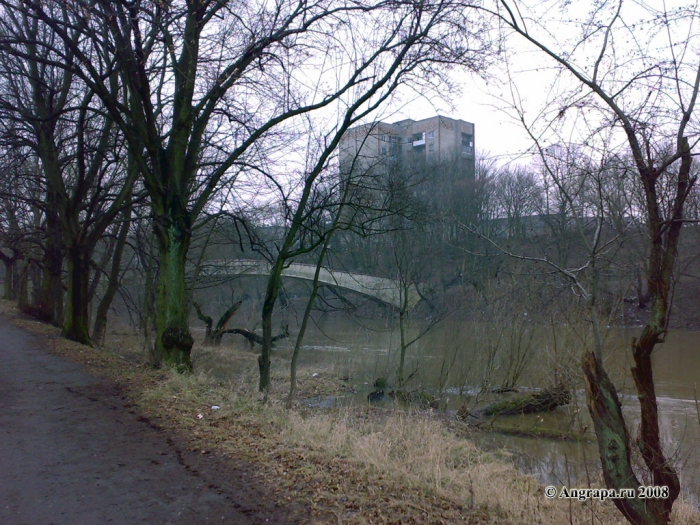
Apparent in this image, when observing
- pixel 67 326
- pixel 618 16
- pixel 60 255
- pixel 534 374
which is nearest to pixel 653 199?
pixel 618 16

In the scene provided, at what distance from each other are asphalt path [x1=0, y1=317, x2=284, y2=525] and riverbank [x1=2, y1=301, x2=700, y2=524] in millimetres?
176

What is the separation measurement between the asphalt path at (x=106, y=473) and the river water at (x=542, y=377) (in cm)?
519

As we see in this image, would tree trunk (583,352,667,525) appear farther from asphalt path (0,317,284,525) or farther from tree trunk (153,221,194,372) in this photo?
tree trunk (153,221,194,372)

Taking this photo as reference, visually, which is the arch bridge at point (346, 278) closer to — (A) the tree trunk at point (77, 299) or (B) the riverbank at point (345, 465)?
(A) the tree trunk at point (77, 299)

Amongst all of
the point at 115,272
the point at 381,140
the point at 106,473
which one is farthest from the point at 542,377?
the point at 115,272

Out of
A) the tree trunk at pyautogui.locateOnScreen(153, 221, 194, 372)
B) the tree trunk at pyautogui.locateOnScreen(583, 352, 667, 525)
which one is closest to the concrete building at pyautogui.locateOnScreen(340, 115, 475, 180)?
the tree trunk at pyautogui.locateOnScreen(153, 221, 194, 372)

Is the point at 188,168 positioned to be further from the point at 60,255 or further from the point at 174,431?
the point at 60,255

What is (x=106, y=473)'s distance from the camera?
199 inches

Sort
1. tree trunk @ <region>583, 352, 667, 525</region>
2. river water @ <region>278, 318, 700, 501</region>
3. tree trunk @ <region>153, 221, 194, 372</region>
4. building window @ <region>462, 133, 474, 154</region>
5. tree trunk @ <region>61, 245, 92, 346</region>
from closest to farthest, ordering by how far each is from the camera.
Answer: tree trunk @ <region>583, 352, 667, 525</region> < river water @ <region>278, 318, 700, 501</region> < tree trunk @ <region>153, 221, 194, 372</region> < tree trunk @ <region>61, 245, 92, 346</region> < building window @ <region>462, 133, 474, 154</region>

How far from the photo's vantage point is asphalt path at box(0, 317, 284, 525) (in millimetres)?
4242

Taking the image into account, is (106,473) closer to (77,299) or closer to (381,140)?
(381,140)

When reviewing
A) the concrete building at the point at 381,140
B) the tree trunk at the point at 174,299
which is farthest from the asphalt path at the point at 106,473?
the concrete building at the point at 381,140

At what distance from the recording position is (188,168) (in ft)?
36.0

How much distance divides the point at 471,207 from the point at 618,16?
26.7 m
